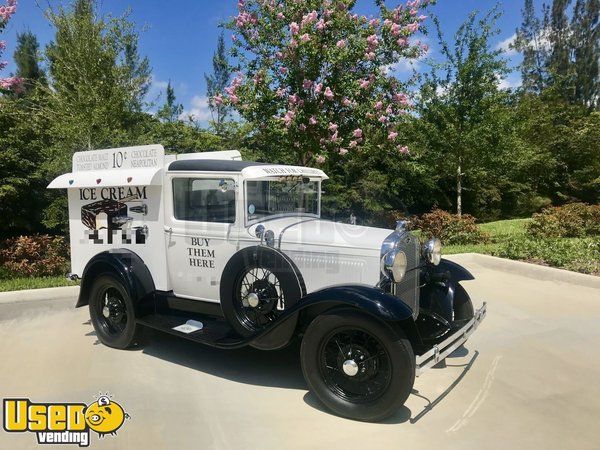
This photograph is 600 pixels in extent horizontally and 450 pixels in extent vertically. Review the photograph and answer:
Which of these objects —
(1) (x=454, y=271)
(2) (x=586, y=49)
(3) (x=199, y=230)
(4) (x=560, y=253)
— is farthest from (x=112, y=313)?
(2) (x=586, y=49)

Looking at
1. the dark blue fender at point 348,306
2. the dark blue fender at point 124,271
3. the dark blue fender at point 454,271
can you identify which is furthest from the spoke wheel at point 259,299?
the dark blue fender at point 454,271

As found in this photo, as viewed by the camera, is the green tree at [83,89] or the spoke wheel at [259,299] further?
the green tree at [83,89]

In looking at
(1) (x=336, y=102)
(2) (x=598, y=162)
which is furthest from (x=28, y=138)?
(2) (x=598, y=162)

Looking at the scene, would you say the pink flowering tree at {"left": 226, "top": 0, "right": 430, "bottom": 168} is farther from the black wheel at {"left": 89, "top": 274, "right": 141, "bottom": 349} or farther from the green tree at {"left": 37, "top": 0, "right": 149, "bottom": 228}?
the black wheel at {"left": 89, "top": 274, "right": 141, "bottom": 349}

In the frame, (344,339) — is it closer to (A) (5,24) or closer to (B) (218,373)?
(B) (218,373)

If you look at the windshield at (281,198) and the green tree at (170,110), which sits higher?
the green tree at (170,110)

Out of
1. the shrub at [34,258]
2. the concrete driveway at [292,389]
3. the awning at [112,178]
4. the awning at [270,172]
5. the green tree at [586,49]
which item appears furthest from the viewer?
the green tree at [586,49]

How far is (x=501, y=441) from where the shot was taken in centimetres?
293

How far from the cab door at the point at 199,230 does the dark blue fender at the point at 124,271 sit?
27 cm

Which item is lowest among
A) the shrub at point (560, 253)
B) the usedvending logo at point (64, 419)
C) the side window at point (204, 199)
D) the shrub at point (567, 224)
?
the usedvending logo at point (64, 419)

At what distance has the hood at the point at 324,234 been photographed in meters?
3.73

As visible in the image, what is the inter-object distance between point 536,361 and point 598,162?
63.3 feet

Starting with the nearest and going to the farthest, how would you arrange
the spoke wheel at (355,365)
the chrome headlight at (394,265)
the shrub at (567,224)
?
the spoke wheel at (355,365)
the chrome headlight at (394,265)
the shrub at (567,224)

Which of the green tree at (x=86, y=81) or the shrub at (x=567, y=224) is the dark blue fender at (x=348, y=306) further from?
the shrub at (x=567, y=224)
